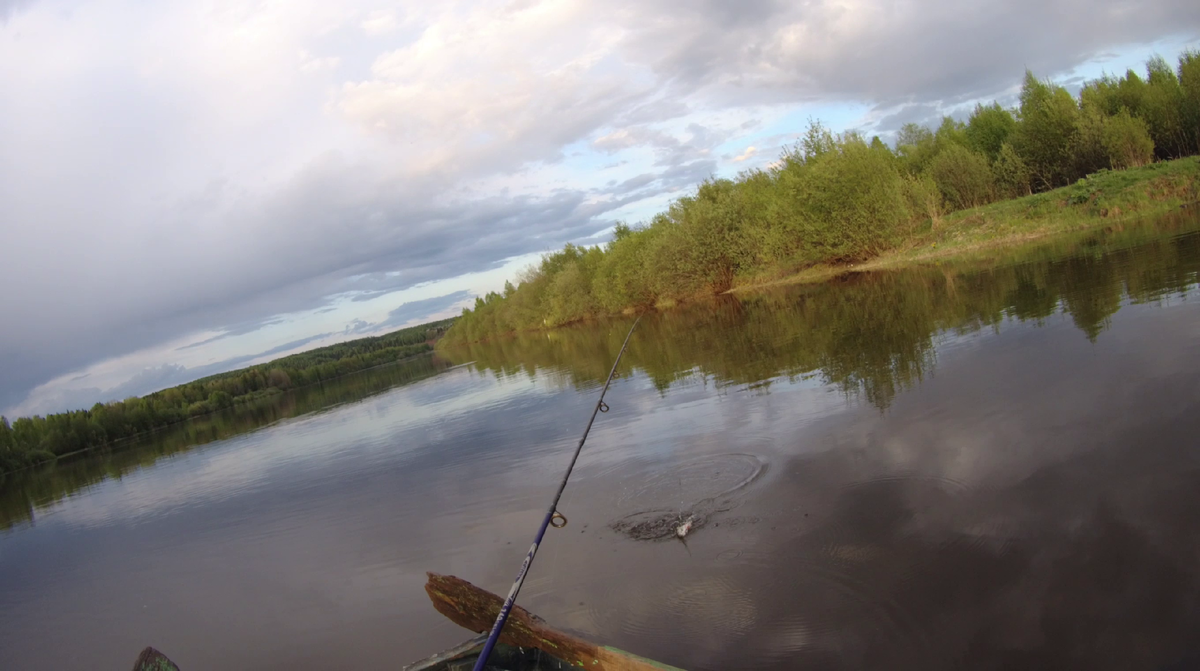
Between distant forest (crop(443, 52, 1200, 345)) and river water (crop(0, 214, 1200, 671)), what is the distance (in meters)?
17.9

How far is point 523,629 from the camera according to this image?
5.21 metres

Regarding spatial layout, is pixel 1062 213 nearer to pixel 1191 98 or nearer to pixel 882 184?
pixel 882 184

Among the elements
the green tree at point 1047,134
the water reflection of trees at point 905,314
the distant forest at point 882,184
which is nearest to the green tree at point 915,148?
the distant forest at point 882,184

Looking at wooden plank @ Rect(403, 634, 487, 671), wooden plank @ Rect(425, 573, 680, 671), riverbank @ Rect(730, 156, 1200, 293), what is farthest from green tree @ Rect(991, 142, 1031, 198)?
wooden plank @ Rect(403, 634, 487, 671)

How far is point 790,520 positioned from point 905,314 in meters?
13.2

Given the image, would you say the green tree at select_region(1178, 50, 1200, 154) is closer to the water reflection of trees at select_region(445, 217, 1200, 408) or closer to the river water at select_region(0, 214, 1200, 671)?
the water reflection of trees at select_region(445, 217, 1200, 408)

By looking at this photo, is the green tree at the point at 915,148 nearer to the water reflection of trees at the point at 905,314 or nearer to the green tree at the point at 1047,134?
the green tree at the point at 1047,134

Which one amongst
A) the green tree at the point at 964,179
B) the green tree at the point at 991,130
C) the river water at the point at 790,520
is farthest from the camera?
the green tree at the point at 991,130

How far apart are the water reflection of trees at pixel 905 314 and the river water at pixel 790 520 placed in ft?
0.55

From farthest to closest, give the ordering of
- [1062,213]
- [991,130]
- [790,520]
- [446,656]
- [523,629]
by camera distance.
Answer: [991,130]
[1062,213]
[790,520]
[523,629]
[446,656]

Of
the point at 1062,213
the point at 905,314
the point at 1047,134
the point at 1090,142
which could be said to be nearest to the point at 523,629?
the point at 905,314

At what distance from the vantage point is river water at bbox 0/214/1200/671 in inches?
211

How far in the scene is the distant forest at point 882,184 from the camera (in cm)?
3891

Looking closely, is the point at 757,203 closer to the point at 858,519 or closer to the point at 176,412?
the point at 858,519
